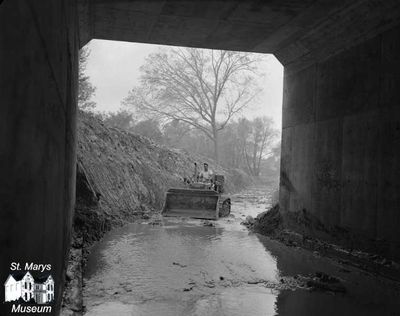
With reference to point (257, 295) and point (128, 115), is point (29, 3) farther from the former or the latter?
point (128, 115)

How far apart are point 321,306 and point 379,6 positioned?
18.1 ft

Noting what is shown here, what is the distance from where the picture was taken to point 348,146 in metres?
8.71

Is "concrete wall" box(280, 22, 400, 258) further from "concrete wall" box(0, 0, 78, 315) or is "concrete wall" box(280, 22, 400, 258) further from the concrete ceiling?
"concrete wall" box(0, 0, 78, 315)

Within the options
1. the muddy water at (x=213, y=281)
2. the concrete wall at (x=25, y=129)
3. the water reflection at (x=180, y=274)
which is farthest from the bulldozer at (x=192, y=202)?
the concrete wall at (x=25, y=129)

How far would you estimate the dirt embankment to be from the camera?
8.60 metres

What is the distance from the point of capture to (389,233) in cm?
723

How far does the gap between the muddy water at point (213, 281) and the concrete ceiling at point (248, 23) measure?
16.4 ft

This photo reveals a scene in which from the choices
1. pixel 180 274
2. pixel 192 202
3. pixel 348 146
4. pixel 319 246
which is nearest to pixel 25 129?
pixel 180 274

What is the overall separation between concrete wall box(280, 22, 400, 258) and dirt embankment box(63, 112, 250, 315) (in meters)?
5.53

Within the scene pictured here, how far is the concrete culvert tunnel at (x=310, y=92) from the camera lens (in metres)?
5.00

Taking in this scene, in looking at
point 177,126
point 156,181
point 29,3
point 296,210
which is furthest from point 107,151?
point 177,126

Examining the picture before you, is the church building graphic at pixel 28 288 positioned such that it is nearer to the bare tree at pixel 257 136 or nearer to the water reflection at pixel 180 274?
the water reflection at pixel 180 274

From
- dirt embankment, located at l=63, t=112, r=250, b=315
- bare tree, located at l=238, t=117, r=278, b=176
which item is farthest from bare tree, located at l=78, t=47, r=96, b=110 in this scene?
bare tree, located at l=238, t=117, r=278, b=176

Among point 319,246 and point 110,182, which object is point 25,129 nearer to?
point 319,246
